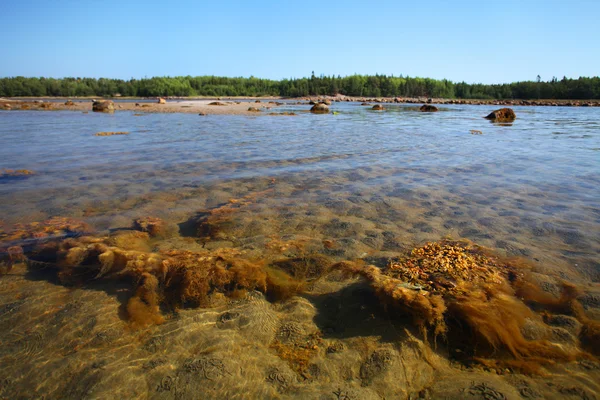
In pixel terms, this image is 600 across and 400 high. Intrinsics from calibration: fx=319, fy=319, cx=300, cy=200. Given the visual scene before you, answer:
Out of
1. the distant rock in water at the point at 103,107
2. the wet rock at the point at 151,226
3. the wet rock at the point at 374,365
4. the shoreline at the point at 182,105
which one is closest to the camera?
the wet rock at the point at 374,365

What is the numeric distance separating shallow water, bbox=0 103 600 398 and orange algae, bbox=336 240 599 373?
1.07 feet

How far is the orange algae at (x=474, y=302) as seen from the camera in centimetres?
217

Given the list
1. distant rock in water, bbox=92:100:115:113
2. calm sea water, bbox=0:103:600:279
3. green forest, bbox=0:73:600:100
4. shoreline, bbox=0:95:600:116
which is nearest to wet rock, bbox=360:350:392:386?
calm sea water, bbox=0:103:600:279

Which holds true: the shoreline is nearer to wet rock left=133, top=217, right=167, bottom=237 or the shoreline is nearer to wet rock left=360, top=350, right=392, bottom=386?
wet rock left=133, top=217, right=167, bottom=237

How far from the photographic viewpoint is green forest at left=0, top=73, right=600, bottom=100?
7925cm

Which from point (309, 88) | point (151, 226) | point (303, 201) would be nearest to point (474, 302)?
point (303, 201)

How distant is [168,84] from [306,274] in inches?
4443

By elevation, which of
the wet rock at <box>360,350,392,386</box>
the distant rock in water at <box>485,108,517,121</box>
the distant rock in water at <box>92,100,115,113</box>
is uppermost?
the distant rock in water at <box>92,100,115,113</box>

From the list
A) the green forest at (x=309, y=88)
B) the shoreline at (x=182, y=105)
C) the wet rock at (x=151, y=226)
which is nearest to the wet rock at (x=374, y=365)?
the wet rock at (x=151, y=226)

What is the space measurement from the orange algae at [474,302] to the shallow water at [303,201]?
32 cm

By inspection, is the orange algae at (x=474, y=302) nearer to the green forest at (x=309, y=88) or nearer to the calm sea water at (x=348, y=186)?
the calm sea water at (x=348, y=186)

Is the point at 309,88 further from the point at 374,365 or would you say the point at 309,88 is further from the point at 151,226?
the point at 374,365

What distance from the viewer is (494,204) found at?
496 centimetres

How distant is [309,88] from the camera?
361 ft
